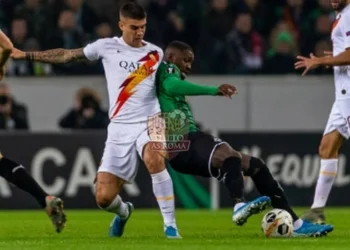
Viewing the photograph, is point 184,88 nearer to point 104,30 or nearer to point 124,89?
point 124,89

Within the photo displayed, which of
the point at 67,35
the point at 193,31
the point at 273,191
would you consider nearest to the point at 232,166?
the point at 273,191

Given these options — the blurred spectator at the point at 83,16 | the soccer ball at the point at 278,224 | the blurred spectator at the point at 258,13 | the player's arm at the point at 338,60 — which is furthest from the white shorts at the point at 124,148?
the blurred spectator at the point at 258,13

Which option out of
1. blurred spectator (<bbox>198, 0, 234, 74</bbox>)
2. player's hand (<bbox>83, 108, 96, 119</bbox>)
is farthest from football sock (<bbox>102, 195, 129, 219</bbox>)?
blurred spectator (<bbox>198, 0, 234, 74</bbox>)

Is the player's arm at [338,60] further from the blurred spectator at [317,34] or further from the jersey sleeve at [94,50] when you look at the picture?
the blurred spectator at [317,34]

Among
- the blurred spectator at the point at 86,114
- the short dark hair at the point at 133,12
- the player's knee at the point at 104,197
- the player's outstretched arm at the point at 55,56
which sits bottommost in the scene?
the blurred spectator at the point at 86,114

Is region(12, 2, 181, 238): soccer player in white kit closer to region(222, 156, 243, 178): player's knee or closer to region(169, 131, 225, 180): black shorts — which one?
region(169, 131, 225, 180): black shorts

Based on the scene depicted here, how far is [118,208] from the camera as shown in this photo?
492 inches

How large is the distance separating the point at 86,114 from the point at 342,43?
724 cm

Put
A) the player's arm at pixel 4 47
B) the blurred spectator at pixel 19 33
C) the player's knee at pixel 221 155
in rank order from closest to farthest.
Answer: the player's arm at pixel 4 47 < the player's knee at pixel 221 155 < the blurred spectator at pixel 19 33

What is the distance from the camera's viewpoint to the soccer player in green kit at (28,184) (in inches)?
463

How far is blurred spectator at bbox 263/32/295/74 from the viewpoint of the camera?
2061 centimetres

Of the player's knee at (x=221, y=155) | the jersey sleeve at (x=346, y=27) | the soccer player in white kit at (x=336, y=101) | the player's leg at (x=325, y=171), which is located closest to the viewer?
the player's knee at (x=221, y=155)

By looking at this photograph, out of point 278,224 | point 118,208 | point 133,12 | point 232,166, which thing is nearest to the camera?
point 278,224

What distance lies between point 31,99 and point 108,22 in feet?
5.67
